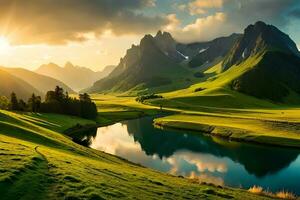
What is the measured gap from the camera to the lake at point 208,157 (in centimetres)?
7544

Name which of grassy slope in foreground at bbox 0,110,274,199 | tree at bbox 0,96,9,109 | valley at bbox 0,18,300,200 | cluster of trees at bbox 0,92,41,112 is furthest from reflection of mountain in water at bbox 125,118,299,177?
tree at bbox 0,96,9,109

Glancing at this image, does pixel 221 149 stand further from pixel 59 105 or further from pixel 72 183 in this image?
pixel 59 105

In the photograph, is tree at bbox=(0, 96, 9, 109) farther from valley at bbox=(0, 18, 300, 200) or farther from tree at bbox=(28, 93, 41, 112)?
tree at bbox=(28, 93, 41, 112)

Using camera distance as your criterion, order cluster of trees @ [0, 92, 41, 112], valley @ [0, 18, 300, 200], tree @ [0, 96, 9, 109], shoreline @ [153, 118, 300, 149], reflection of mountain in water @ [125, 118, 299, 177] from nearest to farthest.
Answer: valley @ [0, 18, 300, 200], reflection of mountain in water @ [125, 118, 299, 177], shoreline @ [153, 118, 300, 149], cluster of trees @ [0, 92, 41, 112], tree @ [0, 96, 9, 109]

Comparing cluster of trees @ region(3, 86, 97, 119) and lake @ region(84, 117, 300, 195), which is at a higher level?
cluster of trees @ region(3, 86, 97, 119)

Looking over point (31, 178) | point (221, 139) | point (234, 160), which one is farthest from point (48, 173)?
point (221, 139)

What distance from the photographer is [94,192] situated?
109 ft

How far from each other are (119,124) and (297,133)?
9084 centimetres

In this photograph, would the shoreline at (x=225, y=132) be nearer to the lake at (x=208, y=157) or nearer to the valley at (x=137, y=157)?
the valley at (x=137, y=157)

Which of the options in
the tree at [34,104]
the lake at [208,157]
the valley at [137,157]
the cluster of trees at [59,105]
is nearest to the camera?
the valley at [137,157]

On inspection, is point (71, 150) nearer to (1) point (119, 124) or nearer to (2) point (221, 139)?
(2) point (221, 139)

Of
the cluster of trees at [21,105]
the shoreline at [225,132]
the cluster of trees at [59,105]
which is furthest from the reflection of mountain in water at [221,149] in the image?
the cluster of trees at [21,105]

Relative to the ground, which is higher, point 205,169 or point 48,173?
point 48,173

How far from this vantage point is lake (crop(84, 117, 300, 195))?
75.4 m
